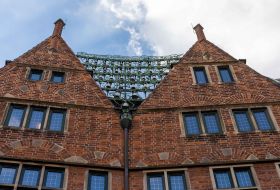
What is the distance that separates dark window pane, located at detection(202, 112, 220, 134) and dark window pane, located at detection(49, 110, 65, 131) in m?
4.74

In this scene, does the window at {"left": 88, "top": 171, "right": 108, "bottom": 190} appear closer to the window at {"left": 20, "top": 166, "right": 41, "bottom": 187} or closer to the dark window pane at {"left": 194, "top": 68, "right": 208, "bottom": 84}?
the window at {"left": 20, "top": 166, "right": 41, "bottom": 187}

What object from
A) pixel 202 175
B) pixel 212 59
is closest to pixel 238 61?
pixel 212 59

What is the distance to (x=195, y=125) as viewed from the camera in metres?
14.2

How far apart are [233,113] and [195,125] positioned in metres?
1.41

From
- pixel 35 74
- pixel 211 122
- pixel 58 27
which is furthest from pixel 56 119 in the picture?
pixel 58 27

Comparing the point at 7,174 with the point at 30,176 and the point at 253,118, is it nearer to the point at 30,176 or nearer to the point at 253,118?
the point at 30,176

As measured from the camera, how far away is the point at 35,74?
52.3 ft

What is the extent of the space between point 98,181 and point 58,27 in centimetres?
914

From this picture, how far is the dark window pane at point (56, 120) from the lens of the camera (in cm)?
1370

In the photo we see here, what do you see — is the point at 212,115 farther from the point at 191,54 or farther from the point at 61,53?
the point at 61,53

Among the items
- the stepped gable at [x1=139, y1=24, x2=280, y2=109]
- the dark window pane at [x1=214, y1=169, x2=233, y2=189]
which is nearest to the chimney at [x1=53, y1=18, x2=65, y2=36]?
the stepped gable at [x1=139, y1=24, x2=280, y2=109]

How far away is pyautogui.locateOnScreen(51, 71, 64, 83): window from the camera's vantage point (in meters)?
15.8

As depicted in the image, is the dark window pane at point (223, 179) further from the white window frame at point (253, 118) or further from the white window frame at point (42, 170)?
the white window frame at point (42, 170)

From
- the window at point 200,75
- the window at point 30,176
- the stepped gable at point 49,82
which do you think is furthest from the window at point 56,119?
the window at point 200,75
